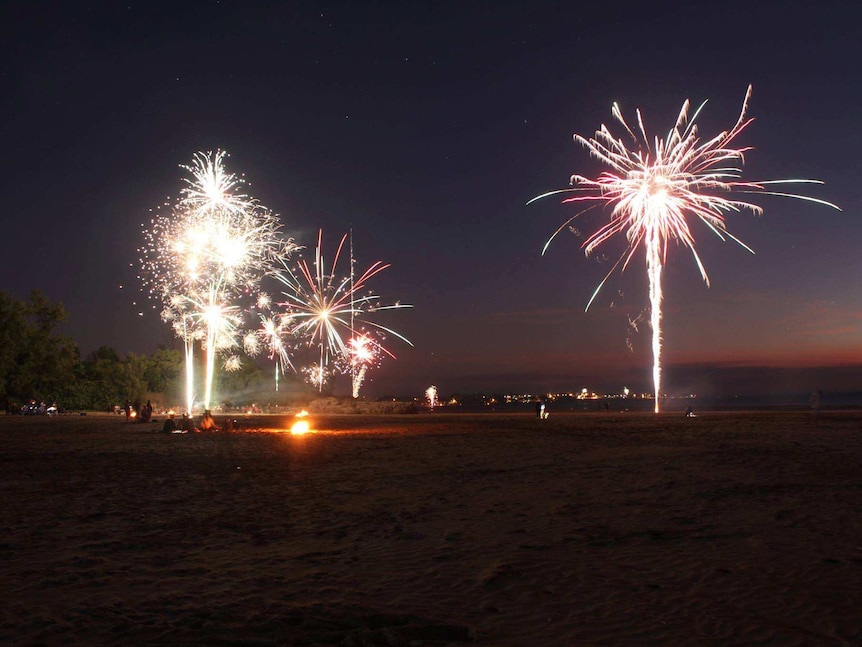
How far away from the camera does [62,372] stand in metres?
59.9

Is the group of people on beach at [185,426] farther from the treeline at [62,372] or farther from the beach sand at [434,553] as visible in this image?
the treeline at [62,372]

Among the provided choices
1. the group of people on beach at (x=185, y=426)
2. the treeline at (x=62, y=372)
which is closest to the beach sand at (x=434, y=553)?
the group of people on beach at (x=185, y=426)

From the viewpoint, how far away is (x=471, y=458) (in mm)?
18391

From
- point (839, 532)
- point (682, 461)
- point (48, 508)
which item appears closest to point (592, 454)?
point (682, 461)

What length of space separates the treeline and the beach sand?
1878 inches

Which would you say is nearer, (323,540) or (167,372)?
(323,540)

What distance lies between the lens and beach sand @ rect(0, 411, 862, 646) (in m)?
5.63

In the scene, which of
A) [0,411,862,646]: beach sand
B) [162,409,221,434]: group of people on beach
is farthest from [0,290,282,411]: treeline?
[0,411,862,646]: beach sand

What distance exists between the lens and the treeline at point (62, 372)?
189 ft

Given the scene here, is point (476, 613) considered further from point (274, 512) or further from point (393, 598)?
point (274, 512)

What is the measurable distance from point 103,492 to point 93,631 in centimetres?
776

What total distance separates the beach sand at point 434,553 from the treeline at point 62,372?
156ft

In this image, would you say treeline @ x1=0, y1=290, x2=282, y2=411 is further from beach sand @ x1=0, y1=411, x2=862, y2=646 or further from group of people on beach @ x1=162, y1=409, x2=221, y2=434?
beach sand @ x1=0, y1=411, x2=862, y2=646

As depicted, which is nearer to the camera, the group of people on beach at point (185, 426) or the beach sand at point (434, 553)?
the beach sand at point (434, 553)
